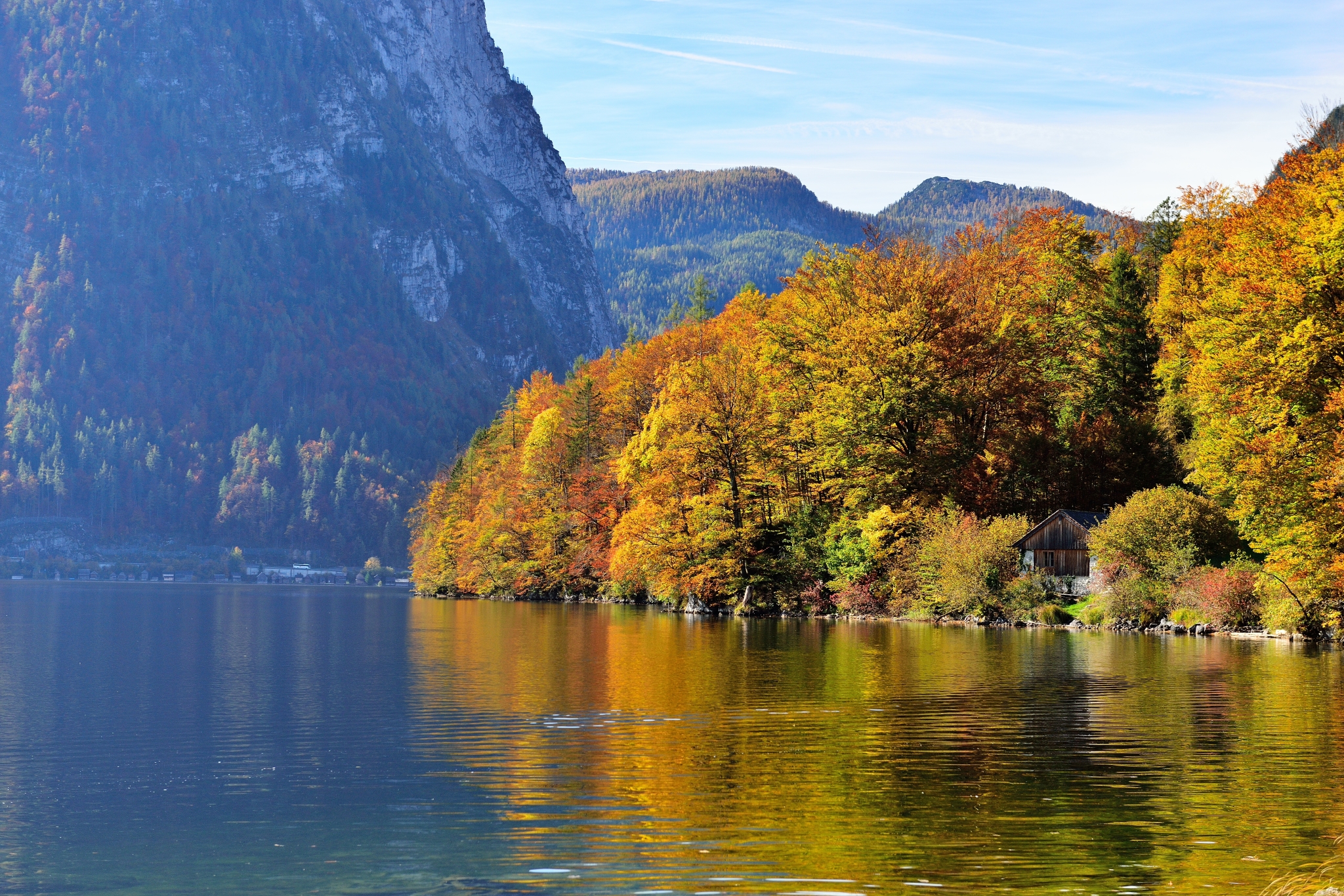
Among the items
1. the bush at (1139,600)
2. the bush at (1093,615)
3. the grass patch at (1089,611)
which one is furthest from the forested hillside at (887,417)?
the bush at (1139,600)

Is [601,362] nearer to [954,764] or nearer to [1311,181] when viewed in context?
[1311,181]

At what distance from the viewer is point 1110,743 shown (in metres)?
22.2

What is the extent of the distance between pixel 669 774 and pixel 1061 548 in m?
49.0

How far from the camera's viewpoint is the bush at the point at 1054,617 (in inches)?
2404

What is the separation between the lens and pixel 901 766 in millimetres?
19984

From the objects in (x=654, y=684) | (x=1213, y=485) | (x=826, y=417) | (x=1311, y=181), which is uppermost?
(x=1311, y=181)

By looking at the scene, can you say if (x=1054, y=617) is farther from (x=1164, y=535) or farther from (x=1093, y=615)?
(x=1164, y=535)

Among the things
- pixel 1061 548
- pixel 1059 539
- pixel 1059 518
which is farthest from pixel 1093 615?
pixel 1059 518

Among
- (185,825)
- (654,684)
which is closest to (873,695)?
(654,684)

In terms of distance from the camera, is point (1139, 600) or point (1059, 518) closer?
point (1139, 600)

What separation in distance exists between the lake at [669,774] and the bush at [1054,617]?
1976cm

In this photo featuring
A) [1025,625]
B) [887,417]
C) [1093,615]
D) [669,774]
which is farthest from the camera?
[887,417]

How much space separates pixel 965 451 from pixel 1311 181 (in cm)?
2621

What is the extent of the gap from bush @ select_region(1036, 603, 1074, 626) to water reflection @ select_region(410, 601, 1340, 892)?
20.1 meters
